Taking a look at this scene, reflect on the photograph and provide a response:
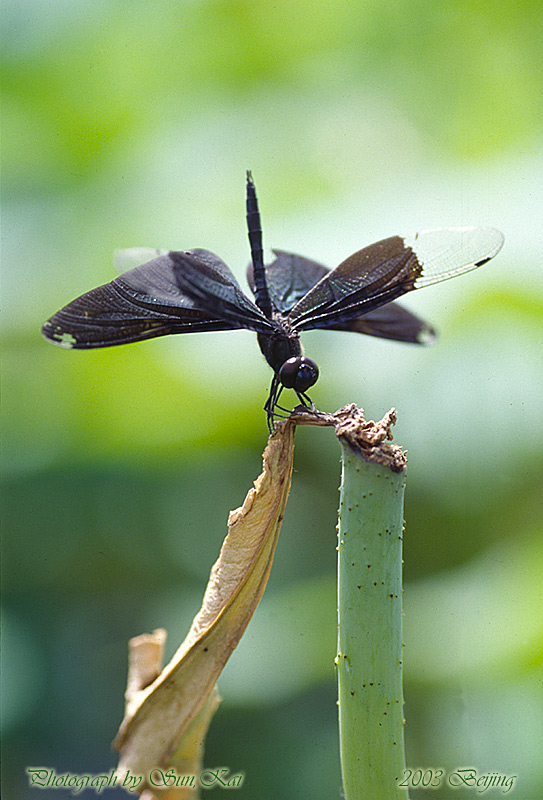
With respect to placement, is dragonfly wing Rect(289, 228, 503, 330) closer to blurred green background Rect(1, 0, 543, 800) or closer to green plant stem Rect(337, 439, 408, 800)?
green plant stem Rect(337, 439, 408, 800)

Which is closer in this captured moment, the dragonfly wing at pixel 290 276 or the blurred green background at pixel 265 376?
the dragonfly wing at pixel 290 276

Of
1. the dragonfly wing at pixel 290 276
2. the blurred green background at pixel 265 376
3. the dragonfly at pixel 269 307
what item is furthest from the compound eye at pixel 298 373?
the blurred green background at pixel 265 376

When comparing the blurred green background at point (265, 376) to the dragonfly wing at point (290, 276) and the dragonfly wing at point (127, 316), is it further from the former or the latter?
the dragonfly wing at point (127, 316)

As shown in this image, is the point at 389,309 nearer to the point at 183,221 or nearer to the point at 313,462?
the point at 313,462

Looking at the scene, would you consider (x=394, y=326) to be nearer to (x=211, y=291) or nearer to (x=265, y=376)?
(x=211, y=291)

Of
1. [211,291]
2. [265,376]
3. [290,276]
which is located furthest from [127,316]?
[265,376]

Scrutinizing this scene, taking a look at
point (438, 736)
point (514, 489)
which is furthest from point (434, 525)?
point (438, 736)
